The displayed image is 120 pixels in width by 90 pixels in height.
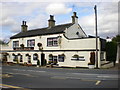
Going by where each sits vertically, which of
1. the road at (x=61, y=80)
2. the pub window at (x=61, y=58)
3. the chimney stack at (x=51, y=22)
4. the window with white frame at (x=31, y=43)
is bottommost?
the road at (x=61, y=80)

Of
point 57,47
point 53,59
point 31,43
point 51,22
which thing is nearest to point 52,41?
point 57,47

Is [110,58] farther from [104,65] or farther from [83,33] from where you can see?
[83,33]

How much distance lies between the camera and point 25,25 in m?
39.7

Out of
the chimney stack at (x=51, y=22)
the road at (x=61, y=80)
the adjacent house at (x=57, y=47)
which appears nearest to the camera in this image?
the road at (x=61, y=80)

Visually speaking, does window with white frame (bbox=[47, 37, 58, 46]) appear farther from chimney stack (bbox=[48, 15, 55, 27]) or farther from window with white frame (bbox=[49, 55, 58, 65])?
chimney stack (bbox=[48, 15, 55, 27])

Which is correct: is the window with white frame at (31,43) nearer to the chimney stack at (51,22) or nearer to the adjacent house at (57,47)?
the adjacent house at (57,47)

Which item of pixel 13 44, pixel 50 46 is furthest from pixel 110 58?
pixel 13 44

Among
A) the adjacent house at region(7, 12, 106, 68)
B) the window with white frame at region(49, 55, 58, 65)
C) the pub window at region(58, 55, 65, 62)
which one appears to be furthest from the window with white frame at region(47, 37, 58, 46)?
the pub window at region(58, 55, 65, 62)

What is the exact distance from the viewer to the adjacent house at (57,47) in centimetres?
2477

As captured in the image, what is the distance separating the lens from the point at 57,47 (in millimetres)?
28047

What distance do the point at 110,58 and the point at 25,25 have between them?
23.3 m

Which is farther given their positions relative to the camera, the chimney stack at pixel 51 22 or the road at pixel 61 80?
the chimney stack at pixel 51 22

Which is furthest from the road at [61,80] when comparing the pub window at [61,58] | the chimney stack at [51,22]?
the chimney stack at [51,22]

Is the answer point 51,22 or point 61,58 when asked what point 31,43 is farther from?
point 61,58
